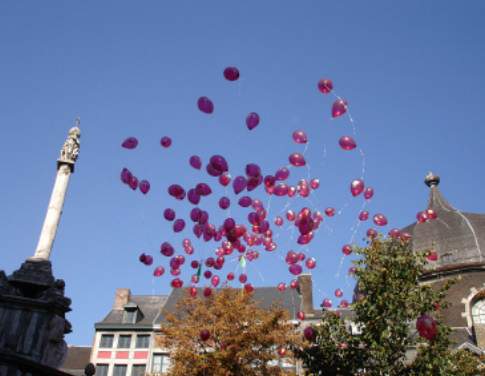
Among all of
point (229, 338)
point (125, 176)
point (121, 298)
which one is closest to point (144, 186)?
point (125, 176)

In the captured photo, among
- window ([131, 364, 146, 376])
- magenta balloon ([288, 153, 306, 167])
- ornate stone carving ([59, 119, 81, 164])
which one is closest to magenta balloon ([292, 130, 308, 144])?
magenta balloon ([288, 153, 306, 167])

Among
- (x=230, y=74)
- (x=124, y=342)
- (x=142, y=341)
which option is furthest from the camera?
(x=124, y=342)

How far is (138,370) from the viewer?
34594mm

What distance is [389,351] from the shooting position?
14500mm

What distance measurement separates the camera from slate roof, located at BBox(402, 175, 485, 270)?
102 ft

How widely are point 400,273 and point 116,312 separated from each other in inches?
1141

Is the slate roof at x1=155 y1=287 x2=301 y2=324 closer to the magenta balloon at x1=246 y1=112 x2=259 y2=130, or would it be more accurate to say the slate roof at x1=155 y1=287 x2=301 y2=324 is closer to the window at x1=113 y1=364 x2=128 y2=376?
the window at x1=113 y1=364 x2=128 y2=376

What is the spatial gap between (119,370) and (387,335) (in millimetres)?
26082

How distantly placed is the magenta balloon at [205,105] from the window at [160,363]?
27373 mm

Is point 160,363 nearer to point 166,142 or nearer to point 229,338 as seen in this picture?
point 229,338

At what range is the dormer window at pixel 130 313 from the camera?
37.3 meters

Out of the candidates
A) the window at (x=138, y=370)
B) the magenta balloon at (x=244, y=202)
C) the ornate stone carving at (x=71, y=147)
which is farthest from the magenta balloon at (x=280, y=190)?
the window at (x=138, y=370)

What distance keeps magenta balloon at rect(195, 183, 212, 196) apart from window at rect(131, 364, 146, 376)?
26753 mm

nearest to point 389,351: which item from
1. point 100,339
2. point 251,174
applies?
point 251,174
